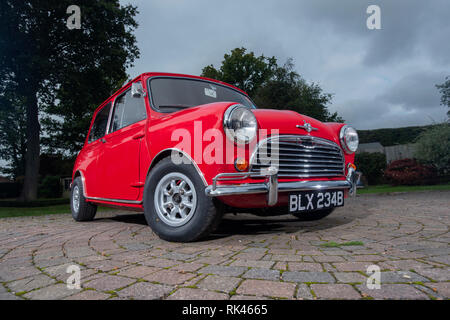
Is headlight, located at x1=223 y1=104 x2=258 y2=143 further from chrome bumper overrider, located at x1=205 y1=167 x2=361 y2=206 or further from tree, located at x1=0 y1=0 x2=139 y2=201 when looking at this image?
tree, located at x1=0 y1=0 x2=139 y2=201

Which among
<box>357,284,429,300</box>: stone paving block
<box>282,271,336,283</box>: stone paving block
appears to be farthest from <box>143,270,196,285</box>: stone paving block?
<box>357,284,429,300</box>: stone paving block

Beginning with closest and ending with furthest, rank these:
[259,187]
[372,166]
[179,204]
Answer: [259,187]
[179,204]
[372,166]

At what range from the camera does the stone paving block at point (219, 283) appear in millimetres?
1465

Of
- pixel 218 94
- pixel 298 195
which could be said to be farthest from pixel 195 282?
pixel 218 94

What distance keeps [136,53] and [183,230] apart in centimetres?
1453

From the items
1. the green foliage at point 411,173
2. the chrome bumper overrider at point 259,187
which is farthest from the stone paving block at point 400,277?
the green foliage at point 411,173

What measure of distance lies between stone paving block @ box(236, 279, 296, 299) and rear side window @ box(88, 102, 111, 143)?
3376 mm

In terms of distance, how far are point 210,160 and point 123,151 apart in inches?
59.2

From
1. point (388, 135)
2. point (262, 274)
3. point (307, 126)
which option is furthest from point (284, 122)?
point (388, 135)

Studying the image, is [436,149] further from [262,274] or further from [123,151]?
[262,274]

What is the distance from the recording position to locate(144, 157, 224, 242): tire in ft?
7.59

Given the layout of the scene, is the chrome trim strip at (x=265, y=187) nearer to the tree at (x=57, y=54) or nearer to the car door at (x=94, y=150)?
the car door at (x=94, y=150)

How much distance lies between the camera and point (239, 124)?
2260 millimetres

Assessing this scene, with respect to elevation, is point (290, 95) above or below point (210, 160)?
above
